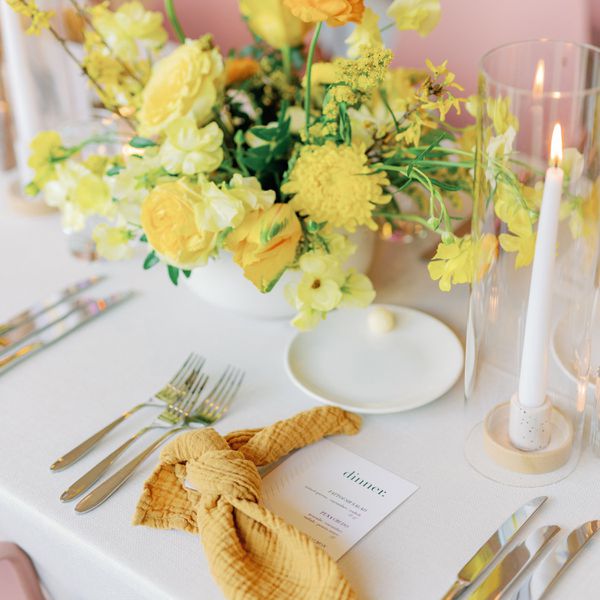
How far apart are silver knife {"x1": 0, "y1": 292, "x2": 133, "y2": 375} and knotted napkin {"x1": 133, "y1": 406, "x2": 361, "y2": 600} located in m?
0.30

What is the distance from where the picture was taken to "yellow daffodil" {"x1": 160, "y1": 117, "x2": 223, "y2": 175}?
0.93 metres

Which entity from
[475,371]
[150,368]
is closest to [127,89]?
[150,368]

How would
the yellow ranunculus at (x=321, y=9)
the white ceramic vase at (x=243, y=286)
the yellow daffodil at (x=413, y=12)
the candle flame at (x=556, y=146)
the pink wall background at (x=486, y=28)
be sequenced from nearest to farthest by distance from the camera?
the candle flame at (x=556, y=146), the yellow ranunculus at (x=321, y=9), the yellow daffodil at (x=413, y=12), the white ceramic vase at (x=243, y=286), the pink wall background at (x=486, y=28)

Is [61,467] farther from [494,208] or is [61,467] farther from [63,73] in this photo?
[63,73]

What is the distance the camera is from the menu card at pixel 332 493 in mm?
802

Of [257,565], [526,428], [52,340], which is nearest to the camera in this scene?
[257,565]

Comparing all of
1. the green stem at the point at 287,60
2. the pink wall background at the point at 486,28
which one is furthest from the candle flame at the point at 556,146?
the pink wall background at the point at 486,28

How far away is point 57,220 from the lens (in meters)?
1.40

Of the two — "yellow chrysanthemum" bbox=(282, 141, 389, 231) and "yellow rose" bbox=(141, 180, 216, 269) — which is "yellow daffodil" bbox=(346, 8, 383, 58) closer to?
"yellow chrysanthemum" bbox=(282, 141, 389, 231)

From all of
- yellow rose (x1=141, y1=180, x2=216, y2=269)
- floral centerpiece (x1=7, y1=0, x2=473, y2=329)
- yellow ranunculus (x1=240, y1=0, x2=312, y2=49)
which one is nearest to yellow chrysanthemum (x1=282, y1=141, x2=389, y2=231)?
floral centerpiece (x1=7, y1=0, x2=473, y2=329)

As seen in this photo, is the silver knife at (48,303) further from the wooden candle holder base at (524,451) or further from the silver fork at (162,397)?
the wooden candle holder base at (524,451)

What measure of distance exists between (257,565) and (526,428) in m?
0.30

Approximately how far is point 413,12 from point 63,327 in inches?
22.9

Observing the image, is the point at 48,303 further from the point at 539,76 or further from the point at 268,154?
the point at 539,76
